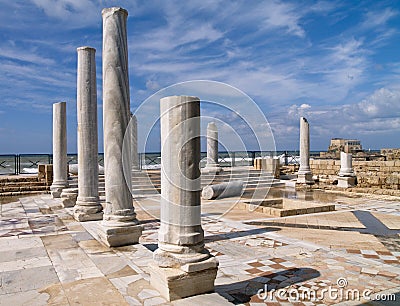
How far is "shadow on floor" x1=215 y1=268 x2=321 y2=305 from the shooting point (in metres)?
4.33

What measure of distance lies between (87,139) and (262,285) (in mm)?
6230

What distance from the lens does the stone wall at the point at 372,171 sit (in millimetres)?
17756

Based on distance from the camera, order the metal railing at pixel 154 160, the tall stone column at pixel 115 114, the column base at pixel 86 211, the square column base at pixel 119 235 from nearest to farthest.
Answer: the square column base at pixel 119 235 → the tall stone column at pixel 115 114 → the column base at pixel 86 211 → the metal railing at pixel 154 160

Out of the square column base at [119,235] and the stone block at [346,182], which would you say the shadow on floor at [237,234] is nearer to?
the square column base at [119,235]

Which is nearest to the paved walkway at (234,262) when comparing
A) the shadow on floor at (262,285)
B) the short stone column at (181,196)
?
the shadow on floor at (262,285)

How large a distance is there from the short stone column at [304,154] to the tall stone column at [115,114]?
14.7 metres

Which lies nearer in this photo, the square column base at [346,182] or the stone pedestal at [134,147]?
the square column base at [346,182]

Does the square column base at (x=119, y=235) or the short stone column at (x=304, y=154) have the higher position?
the short stone column at (x=304, y=154)

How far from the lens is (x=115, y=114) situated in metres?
7.01

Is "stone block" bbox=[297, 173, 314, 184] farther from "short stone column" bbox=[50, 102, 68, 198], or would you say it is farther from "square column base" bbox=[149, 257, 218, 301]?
"square column base" bbox=[149, 257, 218, 301]

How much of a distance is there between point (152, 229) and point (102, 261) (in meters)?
2.71

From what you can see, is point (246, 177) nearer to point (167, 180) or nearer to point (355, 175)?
point (355, 175)

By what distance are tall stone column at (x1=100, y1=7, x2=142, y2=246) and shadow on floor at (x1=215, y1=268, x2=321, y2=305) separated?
9.41ft

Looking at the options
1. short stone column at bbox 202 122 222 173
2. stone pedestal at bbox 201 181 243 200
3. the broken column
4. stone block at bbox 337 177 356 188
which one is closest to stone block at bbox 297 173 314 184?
stone block at bbox 337 177 356 188
